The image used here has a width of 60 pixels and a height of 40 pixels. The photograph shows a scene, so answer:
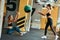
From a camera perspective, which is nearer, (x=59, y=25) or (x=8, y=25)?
(x=8, y=25)

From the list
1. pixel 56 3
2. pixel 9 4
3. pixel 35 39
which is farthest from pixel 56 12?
pixel 35 39

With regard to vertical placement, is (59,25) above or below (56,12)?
below

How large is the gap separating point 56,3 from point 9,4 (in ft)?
8.13

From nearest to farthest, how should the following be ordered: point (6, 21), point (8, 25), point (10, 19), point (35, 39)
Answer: point (35, 39), point (10, 19), point (8, 25), point (6, 21)

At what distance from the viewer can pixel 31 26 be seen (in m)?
10.1

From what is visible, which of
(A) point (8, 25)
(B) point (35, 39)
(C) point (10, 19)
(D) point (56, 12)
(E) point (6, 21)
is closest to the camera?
(B) point (35, 39)

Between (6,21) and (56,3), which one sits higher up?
(56,3)

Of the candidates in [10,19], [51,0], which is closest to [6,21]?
[10,19]

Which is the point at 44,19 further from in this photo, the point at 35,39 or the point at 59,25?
the point at 35,39

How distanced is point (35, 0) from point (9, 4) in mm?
1634

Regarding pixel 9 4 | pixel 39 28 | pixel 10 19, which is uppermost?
pixel 9 4

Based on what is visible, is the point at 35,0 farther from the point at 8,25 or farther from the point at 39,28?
the point at 8,25

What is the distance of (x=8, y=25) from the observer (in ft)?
28.9

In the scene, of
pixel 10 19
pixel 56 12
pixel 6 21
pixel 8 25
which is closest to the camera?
pixel 10 19
